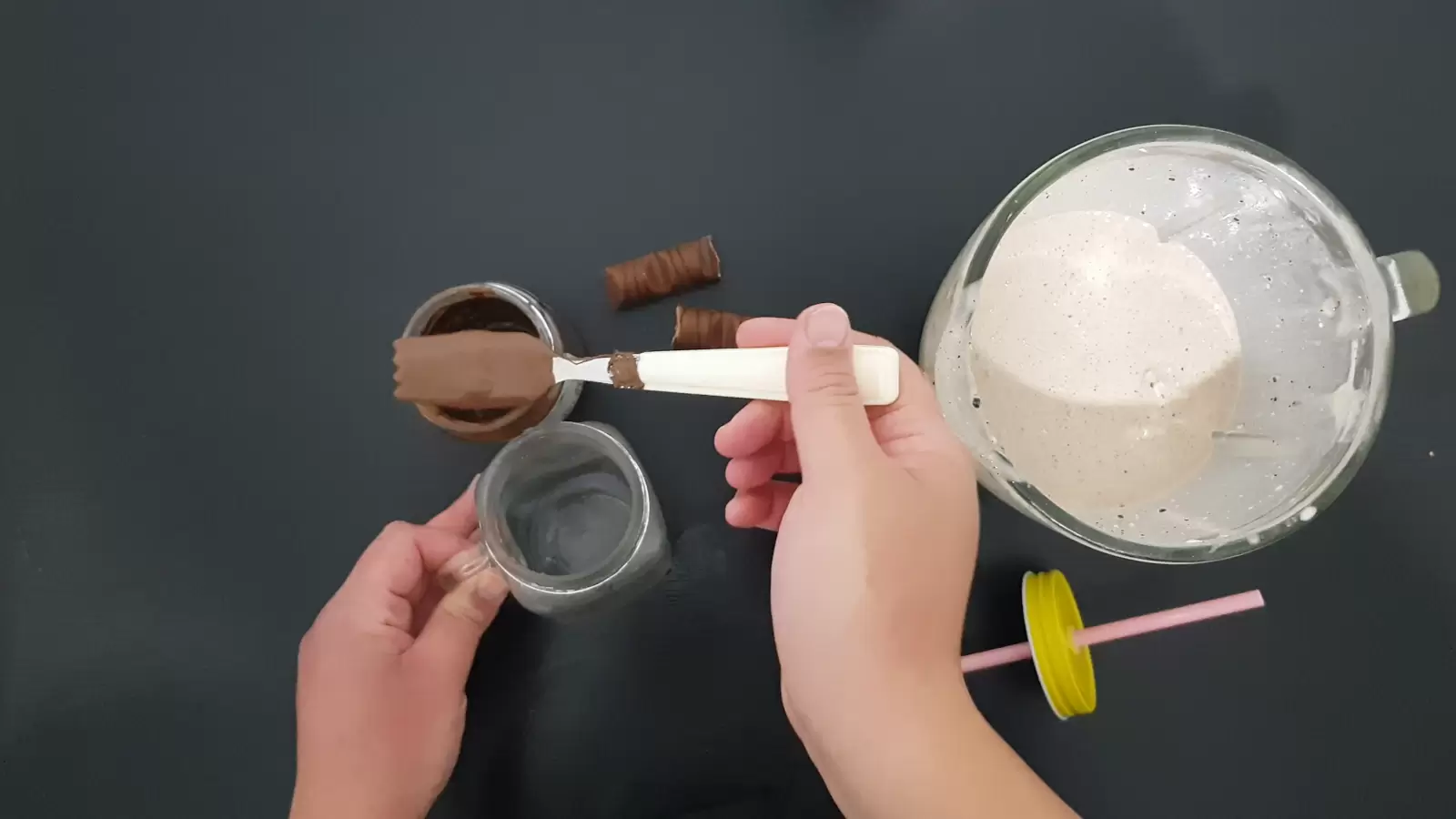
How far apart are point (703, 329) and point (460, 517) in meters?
0.23

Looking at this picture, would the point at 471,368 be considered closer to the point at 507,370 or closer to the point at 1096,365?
the point at 507,370

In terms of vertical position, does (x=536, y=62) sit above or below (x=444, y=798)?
above

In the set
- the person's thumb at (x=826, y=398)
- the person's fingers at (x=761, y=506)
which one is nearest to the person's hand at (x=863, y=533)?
the person's thumb at (x=826, y=398)

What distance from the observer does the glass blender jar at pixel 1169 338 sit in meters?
0.56

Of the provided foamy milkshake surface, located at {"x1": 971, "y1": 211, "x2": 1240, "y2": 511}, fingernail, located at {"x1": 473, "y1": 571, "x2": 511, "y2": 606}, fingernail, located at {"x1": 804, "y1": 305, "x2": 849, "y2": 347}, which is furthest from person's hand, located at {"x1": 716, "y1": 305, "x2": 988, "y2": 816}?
fingernail, located at {"x1": 473, "y1": 571, "x2": 511, "y2": 606}

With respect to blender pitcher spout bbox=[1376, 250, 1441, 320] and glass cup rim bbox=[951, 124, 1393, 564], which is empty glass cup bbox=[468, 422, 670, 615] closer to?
glass cup rim bbox=[951, 124, 1393, 564]

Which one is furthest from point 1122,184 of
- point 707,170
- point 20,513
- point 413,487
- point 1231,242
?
point 20,513

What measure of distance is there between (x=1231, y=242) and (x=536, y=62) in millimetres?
543

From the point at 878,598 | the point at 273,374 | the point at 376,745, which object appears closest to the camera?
the point at 878,598

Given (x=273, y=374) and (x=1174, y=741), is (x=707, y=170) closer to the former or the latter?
(x=273, y=374)

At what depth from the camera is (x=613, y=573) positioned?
60 centimetres

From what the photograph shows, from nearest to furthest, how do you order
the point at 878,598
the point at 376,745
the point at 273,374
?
the point at 878,598 < the point at 376,745 < the point at 273,374

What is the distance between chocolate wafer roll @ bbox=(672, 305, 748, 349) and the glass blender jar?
149 millimetres

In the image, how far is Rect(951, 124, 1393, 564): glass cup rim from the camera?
1.70 feet
